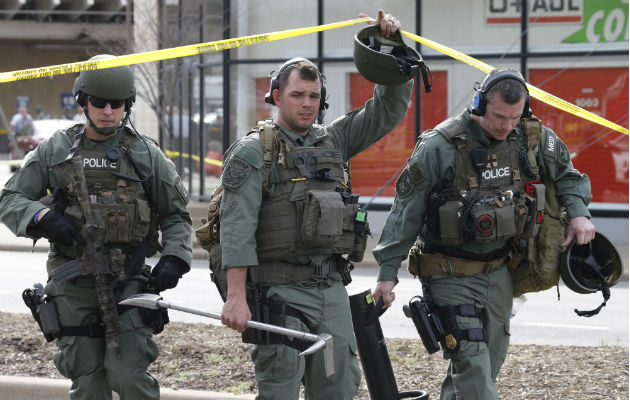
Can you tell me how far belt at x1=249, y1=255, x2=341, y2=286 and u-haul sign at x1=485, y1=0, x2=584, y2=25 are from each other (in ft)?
38.5

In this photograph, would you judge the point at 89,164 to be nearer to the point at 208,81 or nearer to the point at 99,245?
the point at 99,245

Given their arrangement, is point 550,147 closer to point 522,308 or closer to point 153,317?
point 153,317

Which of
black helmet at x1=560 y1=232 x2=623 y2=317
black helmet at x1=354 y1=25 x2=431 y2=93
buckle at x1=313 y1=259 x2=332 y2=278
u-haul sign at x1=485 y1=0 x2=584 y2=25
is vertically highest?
u-haul sign at x1=485 y1=0 x2=584 y2=25

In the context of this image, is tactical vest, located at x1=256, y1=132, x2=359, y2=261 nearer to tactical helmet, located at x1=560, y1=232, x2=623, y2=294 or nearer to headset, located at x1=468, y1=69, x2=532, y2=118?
headset, located at x1=468, y1=69, x2=532, y2=118

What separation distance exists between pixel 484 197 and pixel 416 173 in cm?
35

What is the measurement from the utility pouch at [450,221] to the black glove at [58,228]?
173cm

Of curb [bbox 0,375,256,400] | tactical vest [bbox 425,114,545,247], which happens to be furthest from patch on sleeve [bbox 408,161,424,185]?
curb [bbox 0,375,256,400]

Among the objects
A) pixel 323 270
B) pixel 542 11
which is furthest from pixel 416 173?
pixel 542 11

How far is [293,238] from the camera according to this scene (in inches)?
173

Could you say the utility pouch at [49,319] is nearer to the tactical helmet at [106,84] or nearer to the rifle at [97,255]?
the rifle at [97,255]

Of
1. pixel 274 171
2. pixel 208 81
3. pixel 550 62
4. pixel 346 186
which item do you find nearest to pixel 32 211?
pixel 274 171

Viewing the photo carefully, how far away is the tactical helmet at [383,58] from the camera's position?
453cm

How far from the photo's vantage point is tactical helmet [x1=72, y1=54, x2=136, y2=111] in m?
4.78

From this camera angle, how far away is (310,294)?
14.6ft
